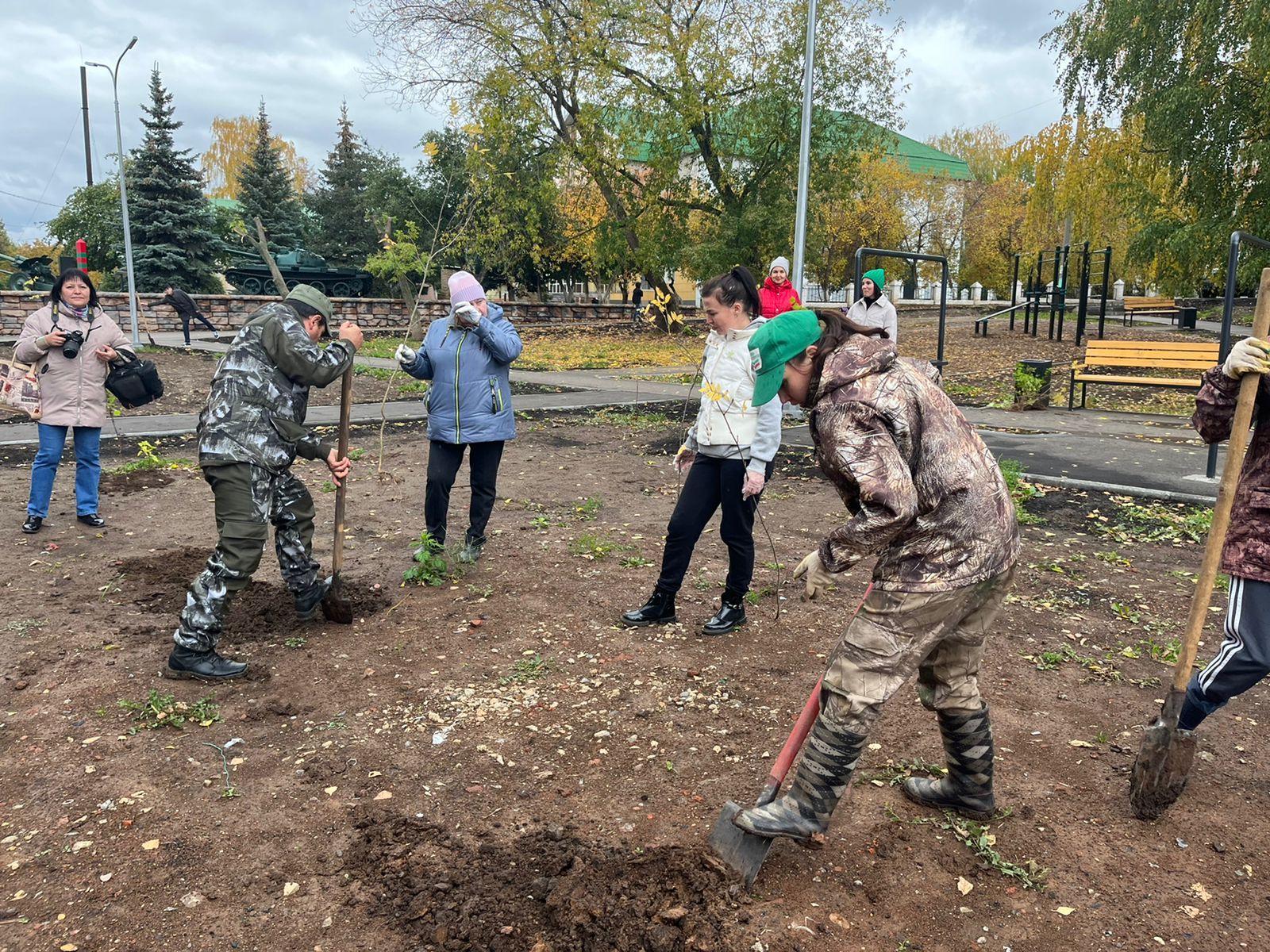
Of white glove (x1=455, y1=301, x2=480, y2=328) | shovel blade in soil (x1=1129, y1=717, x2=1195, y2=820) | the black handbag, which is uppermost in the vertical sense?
white glove (x1=455, y1=301, x2=480, y2=328)

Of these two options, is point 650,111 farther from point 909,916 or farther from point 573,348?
point 909,916

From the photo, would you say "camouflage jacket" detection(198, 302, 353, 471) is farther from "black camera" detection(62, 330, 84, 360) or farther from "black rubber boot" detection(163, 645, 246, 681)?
"black camera" detection(62, 330, 84, 360)

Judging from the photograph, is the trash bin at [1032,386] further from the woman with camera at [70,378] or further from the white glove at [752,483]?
the woman with camera at [70,378]

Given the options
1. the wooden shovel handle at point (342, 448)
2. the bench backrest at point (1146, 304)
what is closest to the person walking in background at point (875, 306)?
the wooden shovel handle at point (342, 448)

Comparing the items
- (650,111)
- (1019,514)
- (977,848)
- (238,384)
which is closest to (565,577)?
(238,384)

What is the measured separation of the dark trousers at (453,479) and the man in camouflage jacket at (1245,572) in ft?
12.3

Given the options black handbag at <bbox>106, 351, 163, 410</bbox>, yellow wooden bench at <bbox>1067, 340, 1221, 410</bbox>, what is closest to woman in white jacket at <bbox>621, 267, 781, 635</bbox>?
black handbag at <bbox>106, 351, 163, 410</bbox>

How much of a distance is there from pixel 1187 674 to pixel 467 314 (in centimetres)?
395

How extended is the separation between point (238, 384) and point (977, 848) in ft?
11.4

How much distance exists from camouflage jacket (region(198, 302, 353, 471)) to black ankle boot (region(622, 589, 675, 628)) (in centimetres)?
190

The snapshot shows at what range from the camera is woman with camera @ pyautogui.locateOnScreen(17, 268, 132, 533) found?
6320 mm

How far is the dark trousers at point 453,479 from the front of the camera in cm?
546

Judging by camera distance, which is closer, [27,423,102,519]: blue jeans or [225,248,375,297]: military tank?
[27,423,102,519]: blue jeans

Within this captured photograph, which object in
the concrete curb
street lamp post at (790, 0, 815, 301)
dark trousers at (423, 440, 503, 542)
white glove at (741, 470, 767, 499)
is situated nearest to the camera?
white glove at (741, 470, 767, 499)
